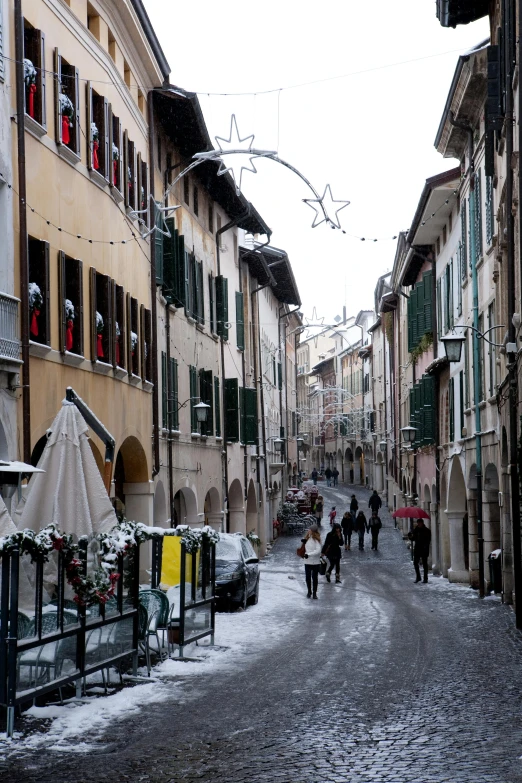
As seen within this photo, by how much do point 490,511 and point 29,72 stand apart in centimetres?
1497

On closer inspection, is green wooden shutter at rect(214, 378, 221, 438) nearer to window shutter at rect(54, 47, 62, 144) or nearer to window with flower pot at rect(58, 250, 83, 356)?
window with flower pot at rect(58, 250, 83, 356)

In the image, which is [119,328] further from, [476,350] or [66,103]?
[476,350]

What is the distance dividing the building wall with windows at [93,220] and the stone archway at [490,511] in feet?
24.6

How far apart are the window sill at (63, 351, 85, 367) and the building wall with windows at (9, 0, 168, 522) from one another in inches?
1.0

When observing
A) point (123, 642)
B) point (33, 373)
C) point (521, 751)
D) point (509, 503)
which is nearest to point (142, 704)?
point (123, 642)

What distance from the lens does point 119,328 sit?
22.8 m

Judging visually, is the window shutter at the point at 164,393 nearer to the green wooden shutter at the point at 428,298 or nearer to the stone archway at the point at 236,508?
the stone archway at the point at 236,508

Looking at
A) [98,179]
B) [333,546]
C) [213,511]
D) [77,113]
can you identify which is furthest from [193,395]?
[77,113]

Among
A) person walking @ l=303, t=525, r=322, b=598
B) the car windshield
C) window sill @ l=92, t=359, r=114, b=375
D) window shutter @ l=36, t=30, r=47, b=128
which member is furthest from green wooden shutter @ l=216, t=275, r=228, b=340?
window shutter @ l=36, t=30, r=47, b=128

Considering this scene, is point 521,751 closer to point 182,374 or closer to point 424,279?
point 182,374

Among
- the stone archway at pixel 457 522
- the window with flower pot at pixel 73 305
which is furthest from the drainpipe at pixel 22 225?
the stone archway at pixel 457 522

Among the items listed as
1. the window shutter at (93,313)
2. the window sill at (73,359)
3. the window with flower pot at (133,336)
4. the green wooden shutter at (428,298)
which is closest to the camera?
the window sill at (73,359)

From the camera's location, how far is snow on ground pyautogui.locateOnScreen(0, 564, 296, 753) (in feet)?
31.9

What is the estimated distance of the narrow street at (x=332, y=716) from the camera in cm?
859
